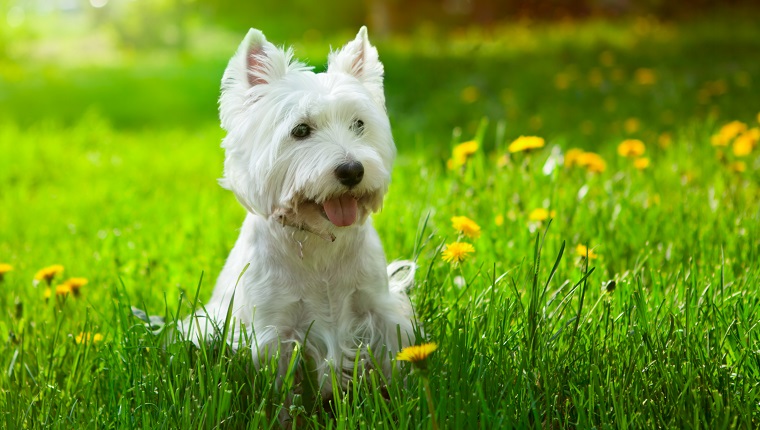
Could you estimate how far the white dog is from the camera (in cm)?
254

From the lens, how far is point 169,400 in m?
2.43

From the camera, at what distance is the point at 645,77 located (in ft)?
25.8

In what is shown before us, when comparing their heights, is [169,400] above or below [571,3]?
below

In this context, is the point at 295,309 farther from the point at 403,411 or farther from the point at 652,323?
the point at 652,323

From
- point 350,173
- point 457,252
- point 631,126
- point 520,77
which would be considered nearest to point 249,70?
point 350,173

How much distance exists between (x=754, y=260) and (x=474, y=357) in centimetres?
151

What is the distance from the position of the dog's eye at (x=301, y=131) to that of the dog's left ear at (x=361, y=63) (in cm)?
32

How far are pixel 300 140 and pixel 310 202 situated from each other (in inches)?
8.0

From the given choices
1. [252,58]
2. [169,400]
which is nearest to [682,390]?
[169,400]

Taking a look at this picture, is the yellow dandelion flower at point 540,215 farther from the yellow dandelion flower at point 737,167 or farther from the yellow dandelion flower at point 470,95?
the yellow dandelion flower at point 470,95

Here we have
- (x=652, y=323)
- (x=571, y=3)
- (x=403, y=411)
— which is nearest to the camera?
(x=403, y=411)

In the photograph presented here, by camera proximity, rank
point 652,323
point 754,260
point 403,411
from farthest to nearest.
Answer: point 754,260 < point 652,323 < point 403,411

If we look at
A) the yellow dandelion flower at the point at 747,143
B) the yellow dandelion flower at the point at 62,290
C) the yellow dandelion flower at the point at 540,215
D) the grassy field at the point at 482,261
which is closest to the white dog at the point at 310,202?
the grassy field at the point at 482,261

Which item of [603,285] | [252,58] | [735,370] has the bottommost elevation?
[735,370]
